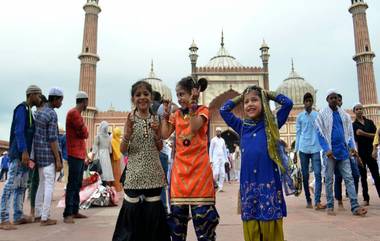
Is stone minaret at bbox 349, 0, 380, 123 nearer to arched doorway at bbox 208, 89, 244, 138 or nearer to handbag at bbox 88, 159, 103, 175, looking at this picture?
arched doorway at bbox 208, 89, 244, 138

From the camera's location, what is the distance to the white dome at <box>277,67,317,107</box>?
A: 3073 cm

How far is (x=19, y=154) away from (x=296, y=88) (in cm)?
2996

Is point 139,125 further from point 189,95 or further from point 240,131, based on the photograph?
point 240,131

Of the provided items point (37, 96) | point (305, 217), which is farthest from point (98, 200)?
point (305, 217)

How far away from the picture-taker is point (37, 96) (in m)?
3.94

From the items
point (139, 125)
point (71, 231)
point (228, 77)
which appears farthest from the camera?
point (228, 77)

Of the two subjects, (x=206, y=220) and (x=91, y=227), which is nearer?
(x=206, y=220)

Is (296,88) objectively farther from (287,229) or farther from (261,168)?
(261,168)

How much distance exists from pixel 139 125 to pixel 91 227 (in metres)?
1.76

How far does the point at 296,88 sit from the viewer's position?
31.4 meters

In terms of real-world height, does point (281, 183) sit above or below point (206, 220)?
above

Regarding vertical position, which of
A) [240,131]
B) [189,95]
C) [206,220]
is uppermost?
[189,95]

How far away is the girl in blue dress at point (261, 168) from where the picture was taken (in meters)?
2.12

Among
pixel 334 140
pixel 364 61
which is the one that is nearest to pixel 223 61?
pixel 364 61
